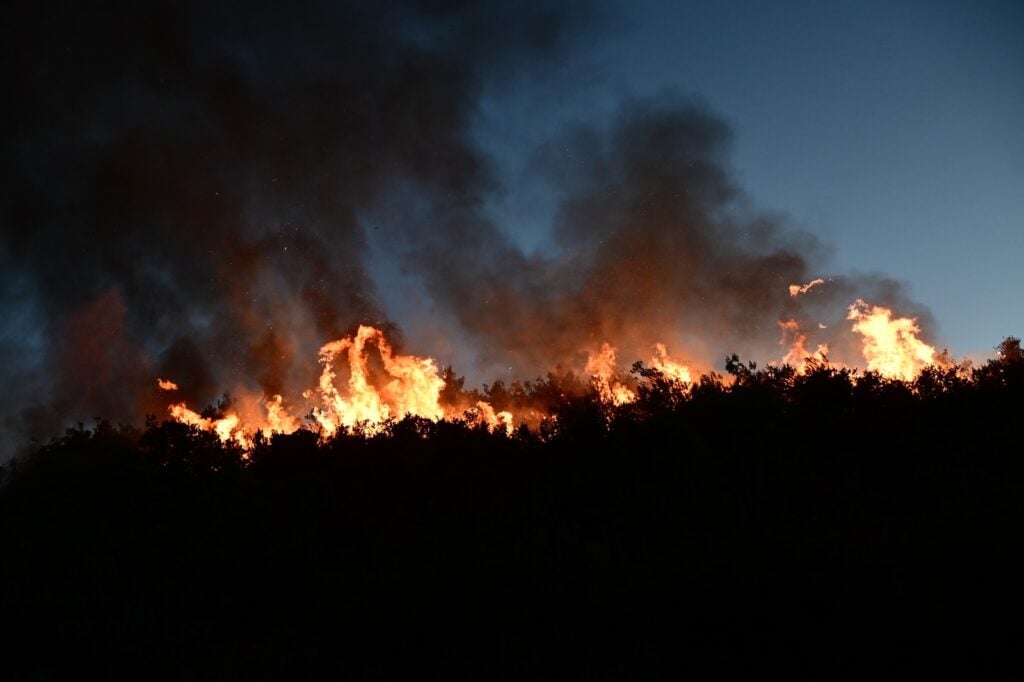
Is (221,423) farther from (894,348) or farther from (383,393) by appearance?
(894,348)

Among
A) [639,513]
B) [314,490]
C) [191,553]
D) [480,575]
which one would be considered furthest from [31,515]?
[639,513]

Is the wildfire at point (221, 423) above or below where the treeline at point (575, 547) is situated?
above

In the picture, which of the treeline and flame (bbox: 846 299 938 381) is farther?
flame (bbox: 846 299 938 381)

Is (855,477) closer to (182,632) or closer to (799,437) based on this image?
(799,437)

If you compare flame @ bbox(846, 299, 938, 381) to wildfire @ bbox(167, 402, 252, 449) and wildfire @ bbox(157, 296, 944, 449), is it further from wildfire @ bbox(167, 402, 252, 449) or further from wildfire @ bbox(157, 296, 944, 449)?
wildfire @ bbox(167, 402, 252, 449)

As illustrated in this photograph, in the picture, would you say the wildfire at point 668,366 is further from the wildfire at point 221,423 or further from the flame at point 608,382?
the wildfire at point 221,423

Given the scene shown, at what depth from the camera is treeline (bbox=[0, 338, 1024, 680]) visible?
18.0 feet

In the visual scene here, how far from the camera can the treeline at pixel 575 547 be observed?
18.0 feet

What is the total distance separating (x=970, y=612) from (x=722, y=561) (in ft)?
7.02

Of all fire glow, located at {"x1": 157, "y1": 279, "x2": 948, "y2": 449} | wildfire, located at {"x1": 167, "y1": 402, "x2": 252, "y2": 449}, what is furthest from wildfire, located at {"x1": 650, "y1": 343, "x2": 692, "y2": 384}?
wildfire, located at {"x1": 167, "y1": 402, "x2": 252, "y2": 449}

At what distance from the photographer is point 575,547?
299 inches

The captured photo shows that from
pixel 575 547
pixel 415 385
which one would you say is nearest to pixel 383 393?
pixel 415 385

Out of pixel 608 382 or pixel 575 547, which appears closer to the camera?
pixel 575 547

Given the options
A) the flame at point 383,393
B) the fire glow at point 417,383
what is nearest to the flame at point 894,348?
the fire glow at point 417,383
